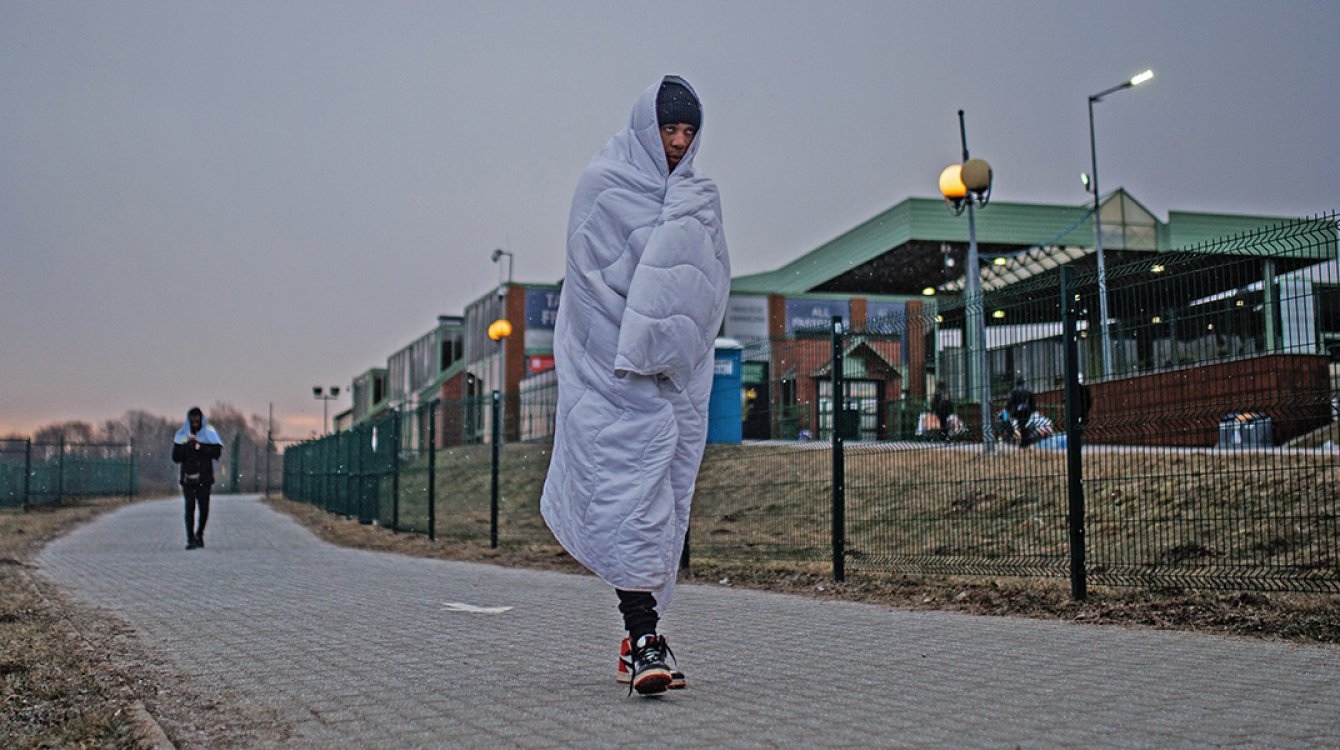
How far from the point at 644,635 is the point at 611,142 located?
5.58 feet

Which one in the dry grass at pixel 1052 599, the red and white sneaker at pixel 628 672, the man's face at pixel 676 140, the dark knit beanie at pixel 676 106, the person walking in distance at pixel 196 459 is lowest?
the dry grass at pixel 1052 599

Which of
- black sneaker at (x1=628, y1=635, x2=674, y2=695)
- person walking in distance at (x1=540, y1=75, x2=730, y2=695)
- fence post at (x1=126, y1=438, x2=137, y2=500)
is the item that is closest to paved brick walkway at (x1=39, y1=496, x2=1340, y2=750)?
black sneaker at (x1=628, y1=635, x2=674, y2=695)

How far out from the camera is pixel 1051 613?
6184mm

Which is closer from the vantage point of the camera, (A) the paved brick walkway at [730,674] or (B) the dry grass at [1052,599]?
(A) the paved brick walkway at [730,674]

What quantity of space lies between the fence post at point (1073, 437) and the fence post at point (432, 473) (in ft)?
27.4

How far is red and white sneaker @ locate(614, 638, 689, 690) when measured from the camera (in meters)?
3.65

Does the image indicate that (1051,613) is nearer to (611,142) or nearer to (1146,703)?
(1146,703)

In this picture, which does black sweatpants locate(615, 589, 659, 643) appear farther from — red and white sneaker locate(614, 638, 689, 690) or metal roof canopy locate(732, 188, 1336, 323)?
metal roof canopy locate(732, 188, 1336, 323)

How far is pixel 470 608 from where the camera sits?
253 inches

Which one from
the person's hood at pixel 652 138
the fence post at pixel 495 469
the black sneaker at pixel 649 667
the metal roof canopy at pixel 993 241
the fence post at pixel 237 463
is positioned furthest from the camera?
the fence post at pixel 237 463

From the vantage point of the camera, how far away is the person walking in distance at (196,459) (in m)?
13.0

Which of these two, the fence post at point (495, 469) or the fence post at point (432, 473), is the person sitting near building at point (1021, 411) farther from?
the fence post at point (432, 473)

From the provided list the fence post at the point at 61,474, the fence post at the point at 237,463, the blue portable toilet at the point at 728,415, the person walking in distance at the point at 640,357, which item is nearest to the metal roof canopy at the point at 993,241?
the blue portable toilet at the point at 728,415

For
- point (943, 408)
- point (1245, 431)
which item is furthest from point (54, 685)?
point (1245, 431)
